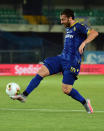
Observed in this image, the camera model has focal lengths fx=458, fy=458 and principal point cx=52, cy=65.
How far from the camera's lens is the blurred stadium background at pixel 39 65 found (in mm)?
7434

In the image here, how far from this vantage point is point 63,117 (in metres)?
7.82

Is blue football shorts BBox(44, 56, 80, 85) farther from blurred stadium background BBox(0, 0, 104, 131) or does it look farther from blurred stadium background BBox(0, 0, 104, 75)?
blurred stadium background BBox(0, 0, 104, 75)

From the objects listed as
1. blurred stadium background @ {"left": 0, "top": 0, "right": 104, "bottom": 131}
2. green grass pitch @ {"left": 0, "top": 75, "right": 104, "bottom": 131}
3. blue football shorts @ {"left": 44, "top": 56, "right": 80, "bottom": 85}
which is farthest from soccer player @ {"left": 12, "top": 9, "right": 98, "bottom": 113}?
green grass pitch @ {"left": 0, "top": 75, "right": 104, "bottom": 131}

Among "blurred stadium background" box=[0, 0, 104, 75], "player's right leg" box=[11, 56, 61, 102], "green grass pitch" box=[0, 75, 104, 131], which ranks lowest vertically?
"blurred stadium background" box=[0, 0, 104, 75]

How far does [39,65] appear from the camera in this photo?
82.6 feet

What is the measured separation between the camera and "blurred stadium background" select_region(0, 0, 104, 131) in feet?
24.4

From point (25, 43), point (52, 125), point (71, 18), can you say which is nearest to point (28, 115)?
point (52, 125)

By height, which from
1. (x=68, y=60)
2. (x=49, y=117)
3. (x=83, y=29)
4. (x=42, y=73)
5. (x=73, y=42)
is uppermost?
(x=83, y=29)

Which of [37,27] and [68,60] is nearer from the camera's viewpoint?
[68,60]

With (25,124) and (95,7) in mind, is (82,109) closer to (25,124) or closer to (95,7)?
(25,124)

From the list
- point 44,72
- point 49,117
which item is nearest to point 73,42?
point 44,72

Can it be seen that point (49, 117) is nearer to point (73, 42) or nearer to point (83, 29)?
point (73, 42)

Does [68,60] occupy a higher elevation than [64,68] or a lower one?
higher

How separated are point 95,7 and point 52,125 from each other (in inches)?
1239
